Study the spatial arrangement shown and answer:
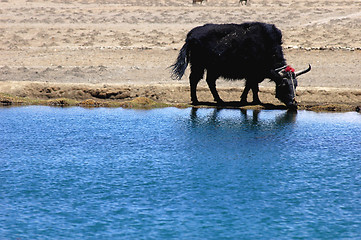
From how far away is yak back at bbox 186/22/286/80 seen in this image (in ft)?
51.7

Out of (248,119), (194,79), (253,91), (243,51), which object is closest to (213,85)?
(194,79)

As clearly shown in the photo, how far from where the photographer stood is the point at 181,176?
993 cm

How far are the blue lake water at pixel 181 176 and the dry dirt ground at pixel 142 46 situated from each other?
9.38 ft

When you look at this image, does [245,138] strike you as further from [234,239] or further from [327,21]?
[327,21]

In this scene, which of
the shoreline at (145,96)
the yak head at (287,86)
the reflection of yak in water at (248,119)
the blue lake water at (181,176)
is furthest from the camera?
the shoreline at (145,96)

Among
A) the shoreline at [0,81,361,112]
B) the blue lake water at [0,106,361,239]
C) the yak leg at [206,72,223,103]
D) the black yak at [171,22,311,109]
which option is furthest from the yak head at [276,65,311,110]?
the yak leg at [206,72,223,103]

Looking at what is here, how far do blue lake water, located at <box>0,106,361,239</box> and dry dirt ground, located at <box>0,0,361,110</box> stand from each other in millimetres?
2858

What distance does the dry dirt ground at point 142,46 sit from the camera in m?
18.2

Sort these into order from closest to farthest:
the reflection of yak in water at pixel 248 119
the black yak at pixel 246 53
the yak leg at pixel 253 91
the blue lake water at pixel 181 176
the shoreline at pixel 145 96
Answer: the blue lake water at pixel 181 176 → the reflection of yak in water at pixel 248 119 → the black yak at pixel 246 53 → the yak leg at pixel 253 91 → the shoreline at pixel 145 96

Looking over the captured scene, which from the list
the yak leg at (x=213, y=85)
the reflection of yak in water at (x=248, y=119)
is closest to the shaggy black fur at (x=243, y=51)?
the yak leg at (x=213, y=85)

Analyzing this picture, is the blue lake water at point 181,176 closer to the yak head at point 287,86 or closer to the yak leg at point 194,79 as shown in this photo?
the yak head at point 287,86

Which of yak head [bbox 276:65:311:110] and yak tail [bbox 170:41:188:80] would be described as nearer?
yak head [bbox 276:65:311:110]

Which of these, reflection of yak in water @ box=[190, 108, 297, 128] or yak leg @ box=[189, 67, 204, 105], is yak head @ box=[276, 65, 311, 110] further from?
yak leg @ box=[189, 67, 204, 105]

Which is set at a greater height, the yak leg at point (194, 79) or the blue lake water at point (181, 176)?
the yak leg at point (194, 79)
